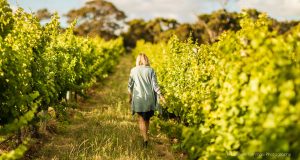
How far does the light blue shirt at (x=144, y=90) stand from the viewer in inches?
320

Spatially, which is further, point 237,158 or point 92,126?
point 92,126

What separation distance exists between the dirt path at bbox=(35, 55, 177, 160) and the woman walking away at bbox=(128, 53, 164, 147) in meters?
0.47

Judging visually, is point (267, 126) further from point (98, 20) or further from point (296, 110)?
point (98, 20)

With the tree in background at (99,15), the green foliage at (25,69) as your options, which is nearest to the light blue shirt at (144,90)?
the green foliage at (25,69)

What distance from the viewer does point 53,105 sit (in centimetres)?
863

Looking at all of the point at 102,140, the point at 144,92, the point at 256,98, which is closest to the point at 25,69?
the point at 102,140

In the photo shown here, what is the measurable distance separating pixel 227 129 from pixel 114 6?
8126 cm

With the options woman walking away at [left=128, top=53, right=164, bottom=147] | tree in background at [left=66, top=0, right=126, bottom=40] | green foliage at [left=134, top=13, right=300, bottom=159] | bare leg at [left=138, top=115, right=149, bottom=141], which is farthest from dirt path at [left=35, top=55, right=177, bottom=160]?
tree in background at [left=66, top=0, right=126, bottom=40]

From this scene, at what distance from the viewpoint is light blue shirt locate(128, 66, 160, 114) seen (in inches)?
320

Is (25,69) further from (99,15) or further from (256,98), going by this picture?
(99,15)

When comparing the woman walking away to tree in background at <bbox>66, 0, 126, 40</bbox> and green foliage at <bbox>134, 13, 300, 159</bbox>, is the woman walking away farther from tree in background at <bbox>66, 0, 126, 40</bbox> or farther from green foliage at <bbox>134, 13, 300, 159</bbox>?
tree in background at <bbox>66, 0, 126, 40</bbox>

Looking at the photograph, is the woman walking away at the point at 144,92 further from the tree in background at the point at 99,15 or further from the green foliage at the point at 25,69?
the tree in background at the point at 99,15

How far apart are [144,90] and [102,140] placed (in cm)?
128

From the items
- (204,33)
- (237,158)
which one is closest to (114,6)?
(204,33)
